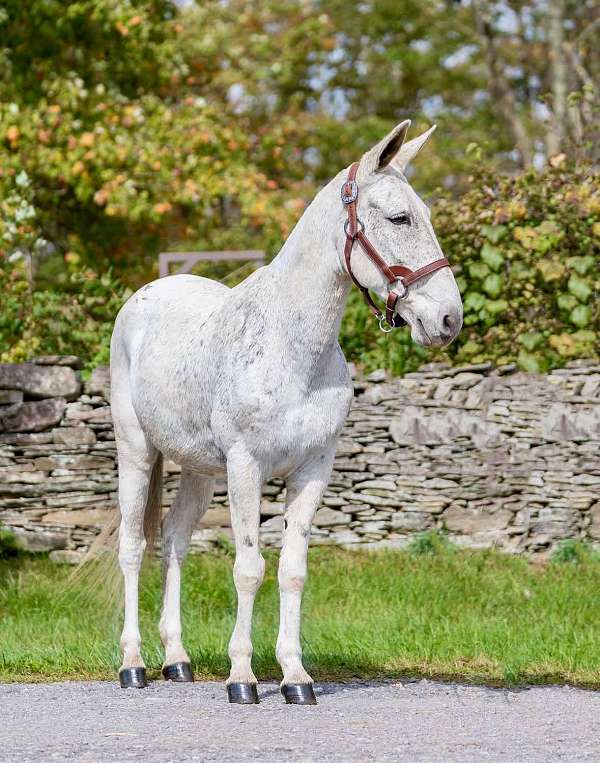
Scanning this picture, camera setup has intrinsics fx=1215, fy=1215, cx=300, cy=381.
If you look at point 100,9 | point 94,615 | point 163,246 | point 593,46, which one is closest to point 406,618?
point 94,615

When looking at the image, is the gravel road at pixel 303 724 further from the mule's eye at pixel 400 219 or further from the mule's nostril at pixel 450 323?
the mule's eye at pixel 400 219

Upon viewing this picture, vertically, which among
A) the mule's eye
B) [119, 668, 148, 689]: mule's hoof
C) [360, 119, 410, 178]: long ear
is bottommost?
[119, 668, 148, 689]: mule's hoof

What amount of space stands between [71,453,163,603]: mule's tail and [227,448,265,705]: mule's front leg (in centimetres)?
109

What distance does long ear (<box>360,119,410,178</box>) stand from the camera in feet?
15.7

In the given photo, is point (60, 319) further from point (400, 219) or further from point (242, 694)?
point (400, 219)

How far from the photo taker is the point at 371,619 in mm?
6691

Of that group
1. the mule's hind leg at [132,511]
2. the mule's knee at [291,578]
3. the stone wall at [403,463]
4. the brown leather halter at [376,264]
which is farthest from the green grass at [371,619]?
the brown leather halter at [376,264]

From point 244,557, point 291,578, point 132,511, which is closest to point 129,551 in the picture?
point 132,511

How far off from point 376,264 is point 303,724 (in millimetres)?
1799

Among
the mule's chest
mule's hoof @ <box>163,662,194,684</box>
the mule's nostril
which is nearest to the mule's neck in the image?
the mule's chest

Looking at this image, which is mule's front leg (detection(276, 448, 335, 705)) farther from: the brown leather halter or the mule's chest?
the brown leather halter

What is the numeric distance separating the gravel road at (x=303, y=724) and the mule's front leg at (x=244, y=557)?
0.11 meters

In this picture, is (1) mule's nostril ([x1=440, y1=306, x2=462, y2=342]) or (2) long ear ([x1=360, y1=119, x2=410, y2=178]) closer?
(1) mule's nostril ([x1=440, y1=306, x2=462, y2=342])

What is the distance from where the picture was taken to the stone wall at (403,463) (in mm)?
8820
